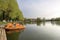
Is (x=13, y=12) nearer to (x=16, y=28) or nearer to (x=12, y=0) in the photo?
(x=12, y=0)

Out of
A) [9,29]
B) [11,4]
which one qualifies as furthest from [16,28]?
[11,4]

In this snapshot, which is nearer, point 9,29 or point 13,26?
point 9,29

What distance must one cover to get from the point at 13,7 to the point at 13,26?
7807mm

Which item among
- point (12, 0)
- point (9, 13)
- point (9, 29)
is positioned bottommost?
point (9, 29)

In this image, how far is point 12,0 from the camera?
36750 mm

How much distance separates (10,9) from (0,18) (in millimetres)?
10639

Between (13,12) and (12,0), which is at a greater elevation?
(12,0)

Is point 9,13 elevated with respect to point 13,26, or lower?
elevated

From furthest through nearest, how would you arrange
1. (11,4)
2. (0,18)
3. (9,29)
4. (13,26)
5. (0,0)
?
1. (0,18)
2. (11,4)
3. (13,26)
4. (9,29)
5. (0,0)

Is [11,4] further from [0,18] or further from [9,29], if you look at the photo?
[0,18]

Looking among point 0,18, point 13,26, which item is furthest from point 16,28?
point 0,18

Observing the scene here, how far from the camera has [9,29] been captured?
2880cm

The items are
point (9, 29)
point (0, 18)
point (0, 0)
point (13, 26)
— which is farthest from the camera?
point (0, 18)

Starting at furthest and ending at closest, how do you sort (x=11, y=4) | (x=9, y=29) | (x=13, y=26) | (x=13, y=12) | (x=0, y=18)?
1. (x=0, y=18)
2. (x=13, y=12)
3. (x=11, y=4)
4. (x=13, y=26)
5. (x=9, y=29)
